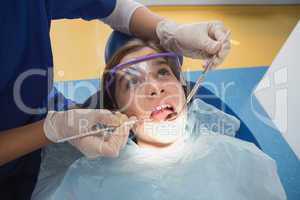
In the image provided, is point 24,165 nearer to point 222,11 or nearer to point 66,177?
point 66,177

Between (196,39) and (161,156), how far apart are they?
39 centimetres

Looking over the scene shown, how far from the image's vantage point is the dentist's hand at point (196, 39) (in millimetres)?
1242

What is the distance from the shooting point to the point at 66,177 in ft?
3.78

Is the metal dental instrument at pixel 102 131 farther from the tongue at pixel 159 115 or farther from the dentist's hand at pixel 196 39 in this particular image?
the dentist's hand at pixel 196 39

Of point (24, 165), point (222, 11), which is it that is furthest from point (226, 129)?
point (222, 11)

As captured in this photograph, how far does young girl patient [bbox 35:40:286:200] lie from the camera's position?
43.3 inches

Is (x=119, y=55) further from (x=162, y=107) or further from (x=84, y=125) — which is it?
(x=84, y=125)

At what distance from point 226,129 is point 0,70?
811 millimetres

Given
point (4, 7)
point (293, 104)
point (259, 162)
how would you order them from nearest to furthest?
point (4, 7), point (259, 162), point (293, 104)

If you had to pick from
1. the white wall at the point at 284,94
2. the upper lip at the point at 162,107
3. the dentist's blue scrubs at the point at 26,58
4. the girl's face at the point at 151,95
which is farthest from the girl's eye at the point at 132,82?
the white wall at the point at 284,94

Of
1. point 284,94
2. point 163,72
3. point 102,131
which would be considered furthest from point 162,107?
point 284,94

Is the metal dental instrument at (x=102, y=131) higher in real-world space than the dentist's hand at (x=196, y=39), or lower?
lower

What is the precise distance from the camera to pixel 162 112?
1211 millimetres

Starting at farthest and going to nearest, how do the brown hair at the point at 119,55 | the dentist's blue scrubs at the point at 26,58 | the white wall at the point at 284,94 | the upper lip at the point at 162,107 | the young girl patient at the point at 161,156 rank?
the white wall at the point at 284,94
the brown hair at the point at 119,55
the upper lip at the point at 162,107
the young girl patient at the point at 161,156
the dentist's blue scrubs at the point at 26,58
